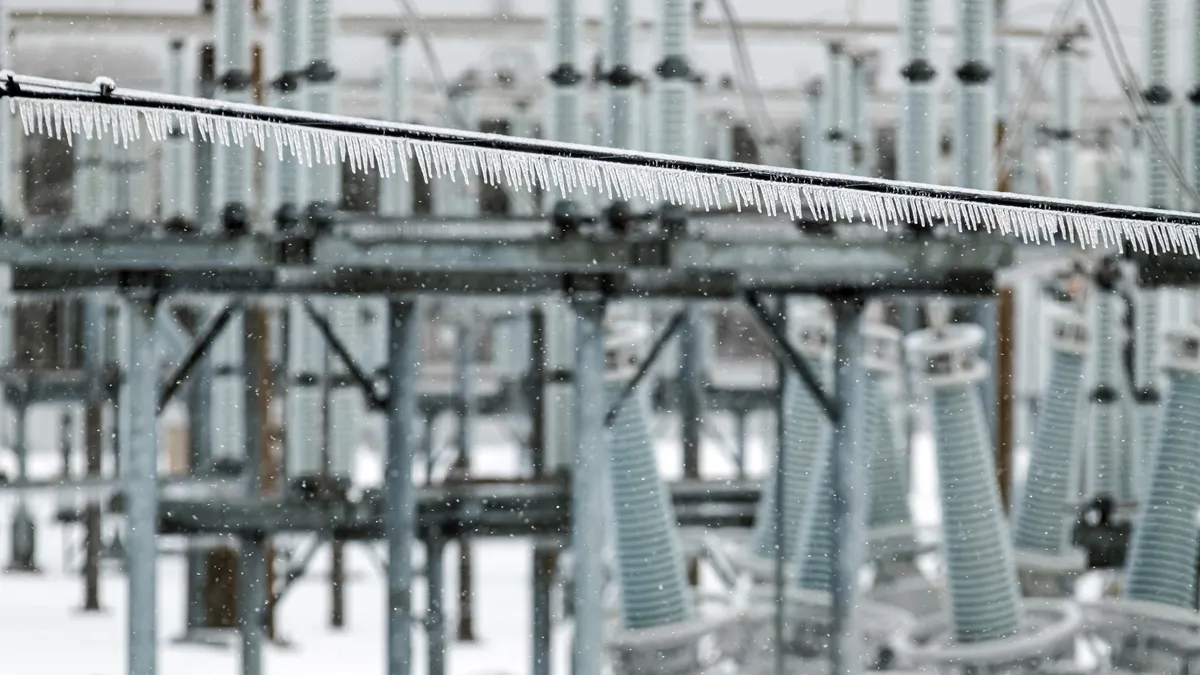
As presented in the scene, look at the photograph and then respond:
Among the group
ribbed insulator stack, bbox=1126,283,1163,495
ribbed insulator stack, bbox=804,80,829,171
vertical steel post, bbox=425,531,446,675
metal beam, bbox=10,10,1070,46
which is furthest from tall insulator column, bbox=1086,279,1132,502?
vertical steel post, bbox=425,531,446,675

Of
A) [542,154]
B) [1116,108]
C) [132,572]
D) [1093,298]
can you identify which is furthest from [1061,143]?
[542,154]

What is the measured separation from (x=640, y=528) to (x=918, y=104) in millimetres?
2553

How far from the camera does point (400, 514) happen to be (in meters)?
6.92

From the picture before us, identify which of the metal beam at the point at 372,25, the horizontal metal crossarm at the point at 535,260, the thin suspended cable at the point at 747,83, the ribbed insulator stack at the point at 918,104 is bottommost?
the horizontal metal crossarm at the point at 535,260

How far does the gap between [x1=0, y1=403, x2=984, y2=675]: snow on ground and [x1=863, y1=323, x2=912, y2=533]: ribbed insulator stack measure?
286 cm

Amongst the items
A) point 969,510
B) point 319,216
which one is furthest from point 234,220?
point 969,510

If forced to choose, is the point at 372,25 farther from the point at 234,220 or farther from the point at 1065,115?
the point at 234,220

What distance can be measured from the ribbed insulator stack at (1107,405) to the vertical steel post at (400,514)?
4.80 meters

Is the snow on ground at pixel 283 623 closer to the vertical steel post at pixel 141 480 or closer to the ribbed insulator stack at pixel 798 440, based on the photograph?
the ribbed insulator stack at pixel 798 440

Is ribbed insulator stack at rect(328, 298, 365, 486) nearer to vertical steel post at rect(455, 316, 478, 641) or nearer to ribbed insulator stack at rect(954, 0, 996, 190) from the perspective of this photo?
vertical steel post at rect(455, 316, 478, 641)

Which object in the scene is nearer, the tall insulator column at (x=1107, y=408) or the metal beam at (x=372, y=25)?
the metal beam at (x=372, y=25)

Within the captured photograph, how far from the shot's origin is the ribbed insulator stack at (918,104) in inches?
241

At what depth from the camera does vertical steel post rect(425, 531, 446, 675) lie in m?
8.25

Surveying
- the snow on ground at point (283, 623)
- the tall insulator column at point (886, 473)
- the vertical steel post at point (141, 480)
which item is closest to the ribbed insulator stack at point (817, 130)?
the tall insulator column at point (886, 473)
